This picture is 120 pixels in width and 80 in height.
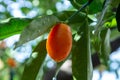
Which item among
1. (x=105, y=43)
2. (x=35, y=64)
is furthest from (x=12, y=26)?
(x=105, y=43)

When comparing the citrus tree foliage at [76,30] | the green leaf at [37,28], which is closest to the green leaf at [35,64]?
the citrus tree foliage at [76,30]

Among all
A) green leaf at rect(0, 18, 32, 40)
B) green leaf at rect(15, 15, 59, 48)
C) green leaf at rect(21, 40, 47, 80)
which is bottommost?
green leaf at rect(21, 40, 47, 80)

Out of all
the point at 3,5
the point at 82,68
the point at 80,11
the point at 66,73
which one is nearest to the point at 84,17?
the point at 80,11

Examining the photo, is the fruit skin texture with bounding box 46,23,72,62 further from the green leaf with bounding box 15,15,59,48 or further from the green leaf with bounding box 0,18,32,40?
the green leaf with bounding box 0,18,32,40

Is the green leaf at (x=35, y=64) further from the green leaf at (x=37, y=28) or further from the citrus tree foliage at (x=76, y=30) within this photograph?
the green leaf at (x=37, y=28)

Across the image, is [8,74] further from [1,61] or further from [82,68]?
[82,68]

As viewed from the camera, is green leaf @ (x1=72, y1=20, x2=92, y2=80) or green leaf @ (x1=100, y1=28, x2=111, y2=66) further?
green leaf @ (x1=100, y1=28, x2=111, y2=66)

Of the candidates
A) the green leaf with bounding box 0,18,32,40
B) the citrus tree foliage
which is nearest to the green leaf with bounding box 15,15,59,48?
the citrus tree foliage
